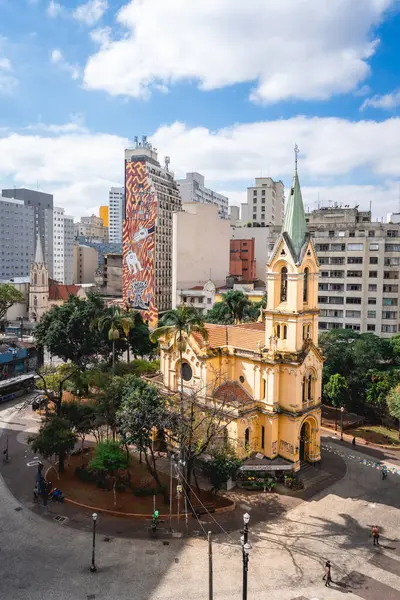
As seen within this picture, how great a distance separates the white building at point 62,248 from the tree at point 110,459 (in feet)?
424

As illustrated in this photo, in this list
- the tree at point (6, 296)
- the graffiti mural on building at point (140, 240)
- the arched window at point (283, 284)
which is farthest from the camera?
the graffiti mural on building at point (140, 240)

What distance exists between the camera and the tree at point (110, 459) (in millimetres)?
34791

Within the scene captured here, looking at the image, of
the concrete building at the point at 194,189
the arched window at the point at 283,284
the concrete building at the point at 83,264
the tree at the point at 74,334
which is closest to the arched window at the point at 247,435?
the arched window at the point at 283,284

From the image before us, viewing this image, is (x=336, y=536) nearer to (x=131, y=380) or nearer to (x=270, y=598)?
(x=270, y=598)

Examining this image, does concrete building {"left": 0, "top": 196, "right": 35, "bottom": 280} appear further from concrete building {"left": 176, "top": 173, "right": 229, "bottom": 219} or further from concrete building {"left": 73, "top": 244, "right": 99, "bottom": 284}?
concrete building {"left": 176, "top": 173, "right": 229, "bottom": 219}

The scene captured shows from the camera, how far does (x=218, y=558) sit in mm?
28391

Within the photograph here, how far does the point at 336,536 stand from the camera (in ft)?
102

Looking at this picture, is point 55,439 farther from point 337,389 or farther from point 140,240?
point 140,240

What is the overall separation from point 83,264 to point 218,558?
151481 millimetres

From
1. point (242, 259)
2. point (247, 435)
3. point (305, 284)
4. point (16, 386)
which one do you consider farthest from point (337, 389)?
point (242, 259)

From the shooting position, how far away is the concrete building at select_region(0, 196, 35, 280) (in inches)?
5605

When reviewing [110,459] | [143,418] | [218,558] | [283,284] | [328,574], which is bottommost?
[218,558]

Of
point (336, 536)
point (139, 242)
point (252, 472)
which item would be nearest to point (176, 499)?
point (252, 472)

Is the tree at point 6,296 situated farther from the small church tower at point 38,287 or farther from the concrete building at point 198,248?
the concrete building at point 198,248
